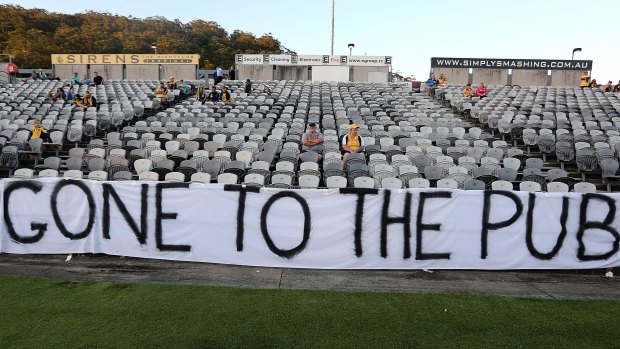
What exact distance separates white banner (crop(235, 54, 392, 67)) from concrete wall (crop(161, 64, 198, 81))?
385 cm

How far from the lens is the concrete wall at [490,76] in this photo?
38.0 metres

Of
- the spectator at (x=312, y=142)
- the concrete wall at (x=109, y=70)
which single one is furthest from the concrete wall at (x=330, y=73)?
the spectator at (x=312, y=142)

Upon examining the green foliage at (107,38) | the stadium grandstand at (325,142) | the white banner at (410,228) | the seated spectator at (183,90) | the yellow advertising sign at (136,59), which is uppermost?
the green foliage at (107,38)

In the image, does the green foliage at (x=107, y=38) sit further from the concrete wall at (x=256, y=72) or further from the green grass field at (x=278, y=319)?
the green grass field at (x=278, y=319)

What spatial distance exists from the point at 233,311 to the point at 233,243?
7.11ft

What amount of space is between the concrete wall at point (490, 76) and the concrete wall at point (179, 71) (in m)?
19.6

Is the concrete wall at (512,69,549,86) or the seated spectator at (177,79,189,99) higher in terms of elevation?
the concrete wall at (512,69,549,86)

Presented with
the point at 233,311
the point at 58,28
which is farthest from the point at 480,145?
the point at 58,28

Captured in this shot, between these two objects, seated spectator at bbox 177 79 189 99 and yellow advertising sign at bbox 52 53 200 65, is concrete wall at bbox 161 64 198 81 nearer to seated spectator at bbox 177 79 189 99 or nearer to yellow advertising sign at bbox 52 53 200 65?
yellow advertising sign at bbox 52 53 200 65

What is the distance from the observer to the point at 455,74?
125ft

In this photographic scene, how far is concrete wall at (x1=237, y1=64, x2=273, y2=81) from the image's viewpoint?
3822cm

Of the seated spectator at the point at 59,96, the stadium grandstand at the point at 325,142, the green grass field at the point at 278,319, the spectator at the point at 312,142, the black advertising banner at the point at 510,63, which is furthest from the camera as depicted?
the black advertising banner at the point at 510,63

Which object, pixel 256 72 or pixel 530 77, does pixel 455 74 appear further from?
pixel 256 72

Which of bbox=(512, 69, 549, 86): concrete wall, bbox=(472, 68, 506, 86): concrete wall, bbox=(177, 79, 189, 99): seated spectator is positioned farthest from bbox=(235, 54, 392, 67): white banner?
bbox=(177, 79, 189, 99): seated spectator
